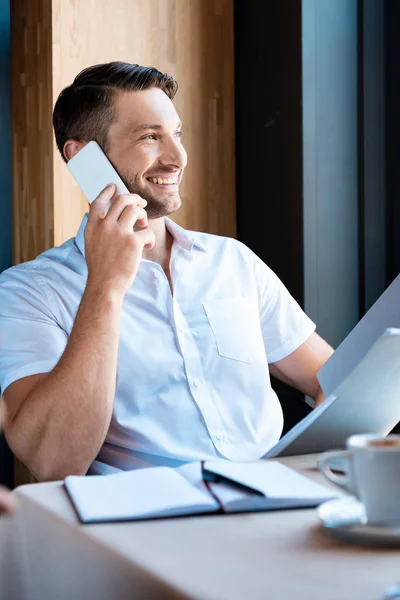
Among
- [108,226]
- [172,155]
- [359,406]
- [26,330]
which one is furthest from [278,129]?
[359,406]

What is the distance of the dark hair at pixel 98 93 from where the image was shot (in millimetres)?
1804

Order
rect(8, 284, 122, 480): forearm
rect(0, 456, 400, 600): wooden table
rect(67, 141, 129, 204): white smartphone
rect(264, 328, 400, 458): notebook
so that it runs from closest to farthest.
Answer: rect(0, 456, 400, 600): wooden table, rect(264, 328, 400, 458): notebook, rect(8, 284, 122, 480): forearm, rect(67, 141, 129, 204): white smartphone

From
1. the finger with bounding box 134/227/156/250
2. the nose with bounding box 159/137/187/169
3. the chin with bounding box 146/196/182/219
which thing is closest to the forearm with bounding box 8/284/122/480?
the finger with bounding box 134/227/156/250

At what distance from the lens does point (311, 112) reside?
2.22 metres

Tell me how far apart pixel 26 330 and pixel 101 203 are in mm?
288

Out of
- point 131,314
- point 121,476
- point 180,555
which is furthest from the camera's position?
point 131,314

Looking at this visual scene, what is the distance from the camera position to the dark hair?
180 cm

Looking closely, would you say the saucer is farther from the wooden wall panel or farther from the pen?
the wooden wall panel

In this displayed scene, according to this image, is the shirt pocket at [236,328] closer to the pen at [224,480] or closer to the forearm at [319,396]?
the forearm at [319,396]

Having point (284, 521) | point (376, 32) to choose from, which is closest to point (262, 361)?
point (284, 521)

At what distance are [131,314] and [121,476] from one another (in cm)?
72

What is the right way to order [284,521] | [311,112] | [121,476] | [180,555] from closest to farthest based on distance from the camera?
[180,555]
[284,521]
[121,476]
[311,112]

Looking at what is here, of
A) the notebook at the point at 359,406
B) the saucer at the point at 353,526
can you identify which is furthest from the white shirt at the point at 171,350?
the saucer at the point at 353,526

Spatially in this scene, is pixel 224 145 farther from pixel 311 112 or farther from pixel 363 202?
pixel 363 202
